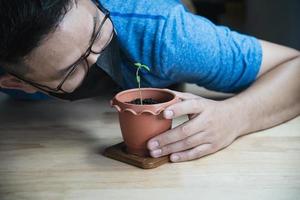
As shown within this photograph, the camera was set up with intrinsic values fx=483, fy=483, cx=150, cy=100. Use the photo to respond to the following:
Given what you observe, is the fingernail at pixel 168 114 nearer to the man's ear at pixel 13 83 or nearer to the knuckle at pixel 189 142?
the knuckle at pixel 189 142

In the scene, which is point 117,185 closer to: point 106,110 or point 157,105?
point 157,105

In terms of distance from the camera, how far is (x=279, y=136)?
98 cm

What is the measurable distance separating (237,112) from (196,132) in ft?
0.40

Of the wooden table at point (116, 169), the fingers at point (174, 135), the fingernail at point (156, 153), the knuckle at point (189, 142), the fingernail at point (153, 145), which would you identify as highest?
the fingers at point (174, 135)

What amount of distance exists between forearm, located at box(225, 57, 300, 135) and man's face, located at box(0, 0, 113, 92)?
→ 31 centimetres

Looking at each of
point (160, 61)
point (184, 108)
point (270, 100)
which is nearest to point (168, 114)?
point (184, 108)

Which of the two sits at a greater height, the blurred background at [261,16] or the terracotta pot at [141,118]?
the terracotta pot at [141,118]

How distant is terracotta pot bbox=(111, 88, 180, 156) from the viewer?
32.7 inches

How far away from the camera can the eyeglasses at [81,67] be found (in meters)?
0.91

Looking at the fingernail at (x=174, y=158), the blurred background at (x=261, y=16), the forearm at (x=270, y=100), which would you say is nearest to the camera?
the fingernail at (x=174, y=158)

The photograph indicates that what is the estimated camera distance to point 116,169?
858mm

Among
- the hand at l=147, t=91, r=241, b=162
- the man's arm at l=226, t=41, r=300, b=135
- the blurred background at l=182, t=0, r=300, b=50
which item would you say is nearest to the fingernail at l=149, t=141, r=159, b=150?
the hand at l=147, t=91, r=241, b=162

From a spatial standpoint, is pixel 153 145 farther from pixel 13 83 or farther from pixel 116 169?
pixel 13 83

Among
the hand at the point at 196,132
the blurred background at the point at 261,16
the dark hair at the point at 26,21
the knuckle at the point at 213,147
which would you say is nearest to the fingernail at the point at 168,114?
the hand at the point at 196,132
